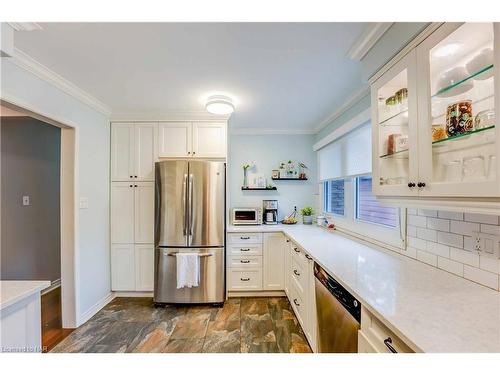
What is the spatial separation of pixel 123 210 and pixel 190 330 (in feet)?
5.41

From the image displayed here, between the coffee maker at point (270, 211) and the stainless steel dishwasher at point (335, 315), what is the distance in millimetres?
1736

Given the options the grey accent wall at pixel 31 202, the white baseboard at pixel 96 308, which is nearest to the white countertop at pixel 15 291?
the white baseboard at pixel 96 308

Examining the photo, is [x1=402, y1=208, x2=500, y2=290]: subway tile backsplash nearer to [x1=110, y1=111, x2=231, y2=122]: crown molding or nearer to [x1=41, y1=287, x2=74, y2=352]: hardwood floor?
[x1=110, y1=111, x2=231, y2=122]: crown molding

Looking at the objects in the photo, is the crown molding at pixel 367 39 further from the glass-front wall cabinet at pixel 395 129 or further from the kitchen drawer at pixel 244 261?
the kitchen drawer at pixel 244 261

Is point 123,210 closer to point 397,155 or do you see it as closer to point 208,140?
point 208,140

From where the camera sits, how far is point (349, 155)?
98.4 inches

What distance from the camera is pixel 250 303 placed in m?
2.82

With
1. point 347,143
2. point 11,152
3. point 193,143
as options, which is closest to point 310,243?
point 347,143

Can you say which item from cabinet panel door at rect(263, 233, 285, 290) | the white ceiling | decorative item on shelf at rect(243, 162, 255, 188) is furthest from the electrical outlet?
decorative item on shelf at rect(243, 162, 255, 188)

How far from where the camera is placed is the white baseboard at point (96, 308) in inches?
93.5

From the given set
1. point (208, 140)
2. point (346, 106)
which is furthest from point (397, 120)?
point (208, 140)

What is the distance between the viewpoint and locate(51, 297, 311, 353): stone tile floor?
6.60ft

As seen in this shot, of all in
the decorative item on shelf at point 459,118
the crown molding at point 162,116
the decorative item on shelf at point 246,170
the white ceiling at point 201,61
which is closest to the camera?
the decorative item on shelf at point 459,118
